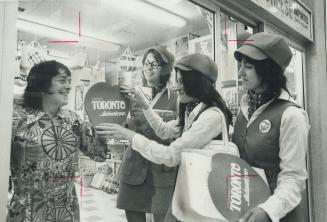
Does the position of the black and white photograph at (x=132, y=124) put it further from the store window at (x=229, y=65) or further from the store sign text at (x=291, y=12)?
the store sign text at (x=291, y=12)

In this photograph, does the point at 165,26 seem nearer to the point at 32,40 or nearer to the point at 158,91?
the point at 158,91

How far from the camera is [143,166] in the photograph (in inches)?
58.1

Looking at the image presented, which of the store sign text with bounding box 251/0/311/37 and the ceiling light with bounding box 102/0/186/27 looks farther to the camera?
the store sign text with bounding box 251/0/311/37

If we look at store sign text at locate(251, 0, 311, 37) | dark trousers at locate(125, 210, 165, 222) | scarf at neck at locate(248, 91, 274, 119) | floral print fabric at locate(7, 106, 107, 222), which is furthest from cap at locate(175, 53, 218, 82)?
store sign text at locate(251, 0, 311, 37)

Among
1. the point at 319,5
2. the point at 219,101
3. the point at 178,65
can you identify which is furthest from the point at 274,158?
the point at 319,5

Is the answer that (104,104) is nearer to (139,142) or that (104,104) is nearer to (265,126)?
(139,142)

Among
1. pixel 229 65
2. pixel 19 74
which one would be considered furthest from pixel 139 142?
pixel 229 65

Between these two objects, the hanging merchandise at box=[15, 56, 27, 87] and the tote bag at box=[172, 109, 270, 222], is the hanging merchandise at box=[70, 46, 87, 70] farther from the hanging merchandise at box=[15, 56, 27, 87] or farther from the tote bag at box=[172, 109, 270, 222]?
the tote bag at box=[172, 109, 270, 222]

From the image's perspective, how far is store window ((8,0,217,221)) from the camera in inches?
44.6

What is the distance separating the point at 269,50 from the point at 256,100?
278 millimetres

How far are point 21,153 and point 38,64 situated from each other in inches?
13.4

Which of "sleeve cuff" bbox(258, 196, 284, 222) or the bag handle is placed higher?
the bag handle

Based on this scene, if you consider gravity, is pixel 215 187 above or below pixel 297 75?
below

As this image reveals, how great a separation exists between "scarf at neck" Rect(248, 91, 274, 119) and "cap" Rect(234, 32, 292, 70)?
6.2 inches
